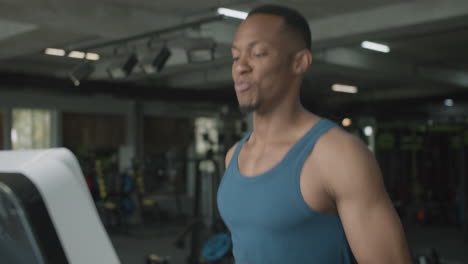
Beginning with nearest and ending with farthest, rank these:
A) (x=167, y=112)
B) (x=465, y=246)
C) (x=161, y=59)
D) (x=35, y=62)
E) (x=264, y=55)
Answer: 1. (x=264, y=55)
2. (x=161, y=59)
3. (x=465, y=246)
4. (x=35, y=62)
5. (x=167, y=112)

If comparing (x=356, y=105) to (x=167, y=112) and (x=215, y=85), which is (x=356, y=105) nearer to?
(x=215, y=85)

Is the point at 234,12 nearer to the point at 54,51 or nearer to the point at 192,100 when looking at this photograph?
the point at 54,51

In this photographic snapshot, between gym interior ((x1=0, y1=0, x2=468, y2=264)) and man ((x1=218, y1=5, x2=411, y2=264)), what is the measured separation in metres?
2.51

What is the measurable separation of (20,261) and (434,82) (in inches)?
408

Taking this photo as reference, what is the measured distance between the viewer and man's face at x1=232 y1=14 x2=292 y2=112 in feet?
3.20

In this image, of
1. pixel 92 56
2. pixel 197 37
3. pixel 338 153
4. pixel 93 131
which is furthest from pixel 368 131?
pixel 338 153

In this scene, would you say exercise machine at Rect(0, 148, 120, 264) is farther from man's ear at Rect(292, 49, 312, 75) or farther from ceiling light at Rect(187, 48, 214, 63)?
ceiling light at Rect(187, 48, 214, 63)

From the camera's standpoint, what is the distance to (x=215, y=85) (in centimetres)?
1145

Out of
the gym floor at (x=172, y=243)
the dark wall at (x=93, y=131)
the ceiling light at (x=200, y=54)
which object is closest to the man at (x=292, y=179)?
the ceiling light at (x=200, y=54)

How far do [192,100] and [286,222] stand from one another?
29.2 ft

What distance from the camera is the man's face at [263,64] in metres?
0.97

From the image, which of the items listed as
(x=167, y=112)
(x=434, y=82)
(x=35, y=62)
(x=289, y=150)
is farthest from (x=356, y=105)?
(x=289, y=150)

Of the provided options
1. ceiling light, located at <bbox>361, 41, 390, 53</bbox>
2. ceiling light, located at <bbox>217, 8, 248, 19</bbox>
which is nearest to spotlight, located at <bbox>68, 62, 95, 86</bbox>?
ceiling light, located at <bbox>217, 8, 248, 19</bbox>

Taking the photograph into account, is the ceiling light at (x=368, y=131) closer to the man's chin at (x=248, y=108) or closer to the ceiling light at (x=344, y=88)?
the ceiling light at (x=344, y=88)
